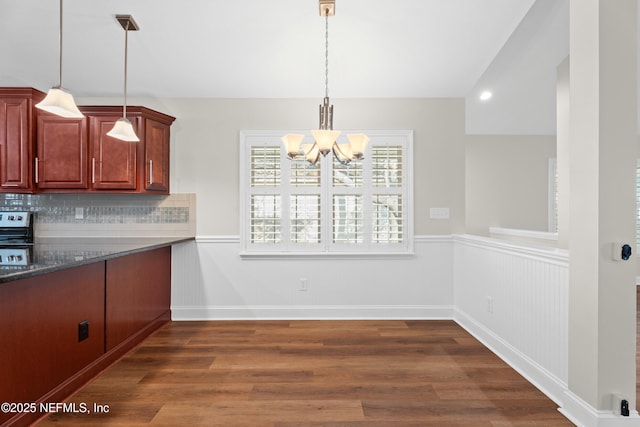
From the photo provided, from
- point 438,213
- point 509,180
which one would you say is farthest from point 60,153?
point 509,180

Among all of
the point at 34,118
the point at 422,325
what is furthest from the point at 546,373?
the point at 34,118

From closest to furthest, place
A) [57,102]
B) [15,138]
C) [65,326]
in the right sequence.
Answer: [57,102] < [65,326] < [15,138]

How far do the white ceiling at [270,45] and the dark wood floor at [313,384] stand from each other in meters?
2.46

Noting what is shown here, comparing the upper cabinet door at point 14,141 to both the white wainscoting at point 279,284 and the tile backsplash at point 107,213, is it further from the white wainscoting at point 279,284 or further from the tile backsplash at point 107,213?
the white wainscoting at point 279,284

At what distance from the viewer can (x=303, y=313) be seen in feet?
13.0

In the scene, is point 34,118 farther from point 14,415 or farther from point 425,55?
point 425,55

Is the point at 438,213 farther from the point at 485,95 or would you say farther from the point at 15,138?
the point at 15,138

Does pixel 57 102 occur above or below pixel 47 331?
above

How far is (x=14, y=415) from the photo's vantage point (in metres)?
1.87

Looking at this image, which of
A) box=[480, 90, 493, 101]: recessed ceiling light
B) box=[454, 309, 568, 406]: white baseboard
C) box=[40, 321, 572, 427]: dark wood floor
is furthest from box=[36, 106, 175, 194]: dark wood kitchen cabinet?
box=[480, 90, 493, 101]: recessed ceiling light

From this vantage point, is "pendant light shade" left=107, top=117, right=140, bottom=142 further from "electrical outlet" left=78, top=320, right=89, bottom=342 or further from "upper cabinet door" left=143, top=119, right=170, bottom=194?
"electrical outlet" left=78, top=320, right=89, bottom=342

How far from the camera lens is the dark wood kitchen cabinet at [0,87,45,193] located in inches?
133

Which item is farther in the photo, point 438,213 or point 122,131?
point 438,213

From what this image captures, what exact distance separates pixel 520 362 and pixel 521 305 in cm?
41
